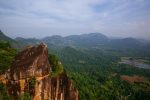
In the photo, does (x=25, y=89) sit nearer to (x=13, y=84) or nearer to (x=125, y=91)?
(x=13, y=84)

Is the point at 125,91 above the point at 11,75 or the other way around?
the other way around

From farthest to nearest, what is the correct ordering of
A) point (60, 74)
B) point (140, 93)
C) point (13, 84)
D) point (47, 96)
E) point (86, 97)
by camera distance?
point (140, 93), point (86, 97), point (60, 74), point (47, 96), point (13, 84)

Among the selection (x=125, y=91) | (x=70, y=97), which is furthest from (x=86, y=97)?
(x=125, y=91)

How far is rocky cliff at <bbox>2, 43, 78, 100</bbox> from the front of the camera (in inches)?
1155

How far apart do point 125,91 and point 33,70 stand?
64305 mm

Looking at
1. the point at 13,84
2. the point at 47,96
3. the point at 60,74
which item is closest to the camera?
the point at 13,84

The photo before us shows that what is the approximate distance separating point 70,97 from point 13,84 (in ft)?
34.5

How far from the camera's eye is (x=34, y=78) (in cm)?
2961

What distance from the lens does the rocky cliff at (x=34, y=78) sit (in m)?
29.3

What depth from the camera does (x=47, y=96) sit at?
3136cm

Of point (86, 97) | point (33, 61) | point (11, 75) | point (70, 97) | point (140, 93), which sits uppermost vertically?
point (33, 61)

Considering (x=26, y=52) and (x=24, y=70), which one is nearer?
(x=24, y=70)

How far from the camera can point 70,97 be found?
117ft

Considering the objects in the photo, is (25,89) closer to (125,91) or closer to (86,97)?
(86,97)
